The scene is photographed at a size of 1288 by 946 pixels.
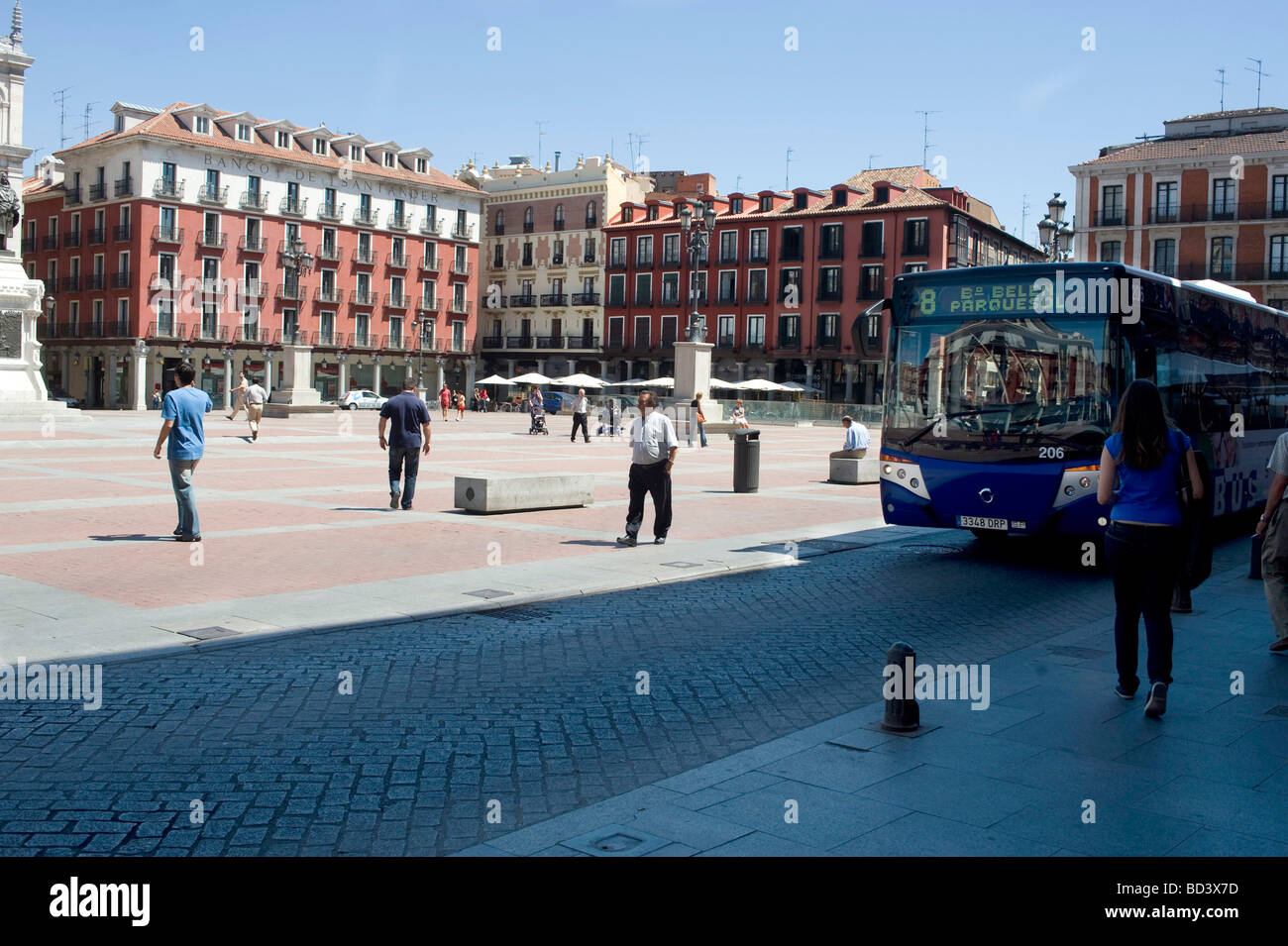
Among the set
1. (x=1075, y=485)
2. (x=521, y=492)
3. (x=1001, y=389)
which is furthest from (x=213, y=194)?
(x=1075, y=485)

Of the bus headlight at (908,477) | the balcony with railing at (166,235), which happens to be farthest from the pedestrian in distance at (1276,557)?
the balcony with railing at (166,235)

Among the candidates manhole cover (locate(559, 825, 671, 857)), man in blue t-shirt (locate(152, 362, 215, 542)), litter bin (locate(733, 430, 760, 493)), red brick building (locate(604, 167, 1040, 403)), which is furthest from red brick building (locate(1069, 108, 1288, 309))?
manhole cover (locate(559, 825, 671, 857))

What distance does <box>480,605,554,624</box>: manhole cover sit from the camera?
29.2ft

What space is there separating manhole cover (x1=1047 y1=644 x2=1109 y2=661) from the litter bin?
1151 centimetres

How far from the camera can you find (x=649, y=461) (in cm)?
1271

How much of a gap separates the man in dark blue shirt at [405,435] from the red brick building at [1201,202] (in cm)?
5037

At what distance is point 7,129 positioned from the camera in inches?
1463

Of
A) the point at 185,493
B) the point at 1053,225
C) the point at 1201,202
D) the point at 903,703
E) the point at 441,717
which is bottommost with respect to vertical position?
the point at 441,717

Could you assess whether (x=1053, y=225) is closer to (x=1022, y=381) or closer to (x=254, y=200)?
(x=1022, y=381)

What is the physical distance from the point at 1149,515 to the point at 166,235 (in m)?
66.5

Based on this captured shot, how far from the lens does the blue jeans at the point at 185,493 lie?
1188 centimetres

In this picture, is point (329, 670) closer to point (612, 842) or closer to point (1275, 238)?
point (612, 842)

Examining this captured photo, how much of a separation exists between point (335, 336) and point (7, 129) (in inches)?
1429
